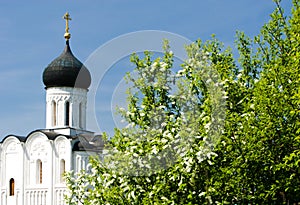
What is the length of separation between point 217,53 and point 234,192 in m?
2.53

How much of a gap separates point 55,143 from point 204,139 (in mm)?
22829

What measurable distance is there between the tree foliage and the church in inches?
812

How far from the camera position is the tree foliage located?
8695mm

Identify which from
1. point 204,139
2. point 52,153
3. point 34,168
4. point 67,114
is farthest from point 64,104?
point 204,139

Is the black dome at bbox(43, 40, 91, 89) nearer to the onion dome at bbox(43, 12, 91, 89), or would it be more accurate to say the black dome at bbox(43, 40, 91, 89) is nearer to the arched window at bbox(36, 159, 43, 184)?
the onion dome at bbox(43, 12, 91, 89)

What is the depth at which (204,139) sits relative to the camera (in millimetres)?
8430

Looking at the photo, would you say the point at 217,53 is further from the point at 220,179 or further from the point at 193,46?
the point at 220,179

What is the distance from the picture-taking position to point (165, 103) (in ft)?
30.1

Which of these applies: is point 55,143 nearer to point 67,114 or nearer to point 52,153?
point 52,153

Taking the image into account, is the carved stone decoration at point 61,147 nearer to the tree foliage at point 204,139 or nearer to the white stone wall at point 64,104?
the white stone wall at point 64,104

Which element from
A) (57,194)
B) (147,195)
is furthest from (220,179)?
(57,194)

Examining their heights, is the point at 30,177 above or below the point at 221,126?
above

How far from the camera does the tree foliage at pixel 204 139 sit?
8.70 m

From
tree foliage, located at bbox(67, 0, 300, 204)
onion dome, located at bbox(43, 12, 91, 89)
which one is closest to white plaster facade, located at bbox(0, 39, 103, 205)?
onion dome, located at bbox(43, 12, 91, 89)
